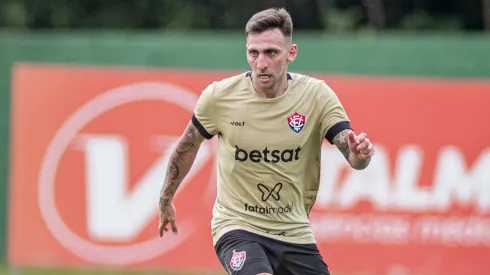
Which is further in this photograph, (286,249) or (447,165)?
(447,165)

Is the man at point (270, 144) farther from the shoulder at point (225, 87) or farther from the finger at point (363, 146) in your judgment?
the finger at point (363, 146)

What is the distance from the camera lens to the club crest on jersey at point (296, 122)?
746cm

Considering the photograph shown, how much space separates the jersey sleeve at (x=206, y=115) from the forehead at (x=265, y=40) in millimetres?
458

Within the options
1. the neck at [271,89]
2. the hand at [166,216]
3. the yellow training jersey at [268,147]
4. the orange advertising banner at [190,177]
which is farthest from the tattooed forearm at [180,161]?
the orange advertising banner at [190,177]

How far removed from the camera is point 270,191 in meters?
7.46

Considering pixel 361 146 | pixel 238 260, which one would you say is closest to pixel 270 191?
pixel 238 260

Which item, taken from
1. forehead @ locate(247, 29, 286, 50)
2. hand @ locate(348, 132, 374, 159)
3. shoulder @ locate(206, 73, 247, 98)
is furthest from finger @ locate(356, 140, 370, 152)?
shoulder @ locate(206, 73, 247, 98)

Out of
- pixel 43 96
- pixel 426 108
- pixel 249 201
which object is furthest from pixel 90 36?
pixel 249 201

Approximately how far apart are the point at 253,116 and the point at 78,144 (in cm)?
617

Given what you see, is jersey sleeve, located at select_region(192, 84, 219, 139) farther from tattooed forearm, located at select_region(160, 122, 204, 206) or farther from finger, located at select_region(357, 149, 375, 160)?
finger, located at select_region(357, 149, 375, 160)

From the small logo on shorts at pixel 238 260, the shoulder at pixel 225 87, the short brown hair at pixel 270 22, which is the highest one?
the short brown hair at pixel 270 22

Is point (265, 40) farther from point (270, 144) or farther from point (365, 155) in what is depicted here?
point (365, 155)

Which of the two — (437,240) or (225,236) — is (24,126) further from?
(225,236)

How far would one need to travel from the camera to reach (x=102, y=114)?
13.4m
